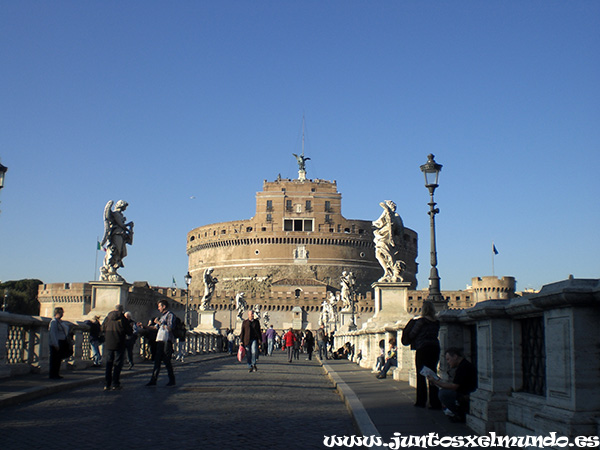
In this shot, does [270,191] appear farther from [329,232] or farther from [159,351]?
[159,351]

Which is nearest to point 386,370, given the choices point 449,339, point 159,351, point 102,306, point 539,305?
point 159,351

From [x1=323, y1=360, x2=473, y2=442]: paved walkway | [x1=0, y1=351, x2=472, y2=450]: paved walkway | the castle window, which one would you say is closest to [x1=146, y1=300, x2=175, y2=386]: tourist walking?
[x1=0, y1=351, x2=472, y2=450]: paved walkway

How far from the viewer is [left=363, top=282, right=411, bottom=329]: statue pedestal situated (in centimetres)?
1455

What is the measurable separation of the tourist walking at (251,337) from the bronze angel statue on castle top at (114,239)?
9.72ft

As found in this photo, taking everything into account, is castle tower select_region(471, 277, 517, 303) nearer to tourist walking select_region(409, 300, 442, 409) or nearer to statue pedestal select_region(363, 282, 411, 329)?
statue pedestal select_region(363, 282, 411, 329)

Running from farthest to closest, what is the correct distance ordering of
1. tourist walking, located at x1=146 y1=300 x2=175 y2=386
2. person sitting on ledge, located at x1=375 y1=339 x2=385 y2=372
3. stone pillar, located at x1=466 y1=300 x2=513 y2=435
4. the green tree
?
1. the green tree
2. person sitting on ledge, located at x1=375 y1=339 x2=385 y2=372
3. tourist walking, located at x1=146 y1=300 x2=175 y2=386
4. stone pillar, located at x1=466 y1=300 x2=513 y2=435

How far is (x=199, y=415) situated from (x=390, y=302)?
333 inches

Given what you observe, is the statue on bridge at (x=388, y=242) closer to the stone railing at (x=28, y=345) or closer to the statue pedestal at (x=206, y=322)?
the stone railing at (x=28, y=345)

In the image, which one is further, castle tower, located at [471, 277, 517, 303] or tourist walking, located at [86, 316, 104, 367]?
castle tower, located at [471, 277, 517, 303]

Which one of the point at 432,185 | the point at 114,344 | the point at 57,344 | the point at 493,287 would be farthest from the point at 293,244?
the point at 114,344

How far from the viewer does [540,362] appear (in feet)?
15.0

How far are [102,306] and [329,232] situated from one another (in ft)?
236

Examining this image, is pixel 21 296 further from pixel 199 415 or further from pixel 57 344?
pixel 199 415

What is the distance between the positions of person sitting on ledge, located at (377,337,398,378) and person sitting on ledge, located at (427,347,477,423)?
5.51m
